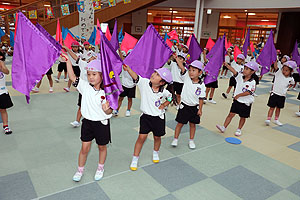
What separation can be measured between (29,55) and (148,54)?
6.15 ft

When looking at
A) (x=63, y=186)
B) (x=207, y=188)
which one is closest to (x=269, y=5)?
(x=207, y=188)

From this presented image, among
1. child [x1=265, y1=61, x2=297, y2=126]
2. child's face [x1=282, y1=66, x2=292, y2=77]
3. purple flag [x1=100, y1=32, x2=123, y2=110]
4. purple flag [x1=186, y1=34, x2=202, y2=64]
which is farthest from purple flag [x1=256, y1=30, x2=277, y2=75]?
purple flag [x1=100, y1=32, x2=123, y2=110]

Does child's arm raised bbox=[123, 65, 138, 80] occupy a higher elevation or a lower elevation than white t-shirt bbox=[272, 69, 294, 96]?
higher

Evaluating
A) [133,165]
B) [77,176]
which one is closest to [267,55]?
[133,165]

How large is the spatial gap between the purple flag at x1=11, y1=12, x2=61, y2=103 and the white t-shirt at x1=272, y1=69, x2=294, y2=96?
17.7ft

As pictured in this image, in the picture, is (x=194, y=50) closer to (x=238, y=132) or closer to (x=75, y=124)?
(x=238, y=132)

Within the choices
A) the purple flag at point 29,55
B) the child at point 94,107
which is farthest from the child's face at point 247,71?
the purple flag at point 29,55

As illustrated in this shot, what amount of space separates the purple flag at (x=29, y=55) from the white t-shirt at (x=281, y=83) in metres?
5.39

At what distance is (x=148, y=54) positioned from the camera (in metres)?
4.09

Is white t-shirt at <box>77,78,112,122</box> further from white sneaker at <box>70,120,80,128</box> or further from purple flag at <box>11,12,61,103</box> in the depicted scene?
white sneaker at <box>70,120,80,128</box>

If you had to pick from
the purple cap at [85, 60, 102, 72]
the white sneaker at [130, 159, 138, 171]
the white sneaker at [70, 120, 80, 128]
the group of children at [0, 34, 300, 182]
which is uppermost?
the purple cap at [85, 60, 102, 72]

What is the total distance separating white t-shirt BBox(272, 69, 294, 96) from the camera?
5937 mm

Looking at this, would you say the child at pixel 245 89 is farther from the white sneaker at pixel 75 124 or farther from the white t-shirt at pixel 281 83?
the white sneaker at pixel 75 124

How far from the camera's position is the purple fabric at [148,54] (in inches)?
156
